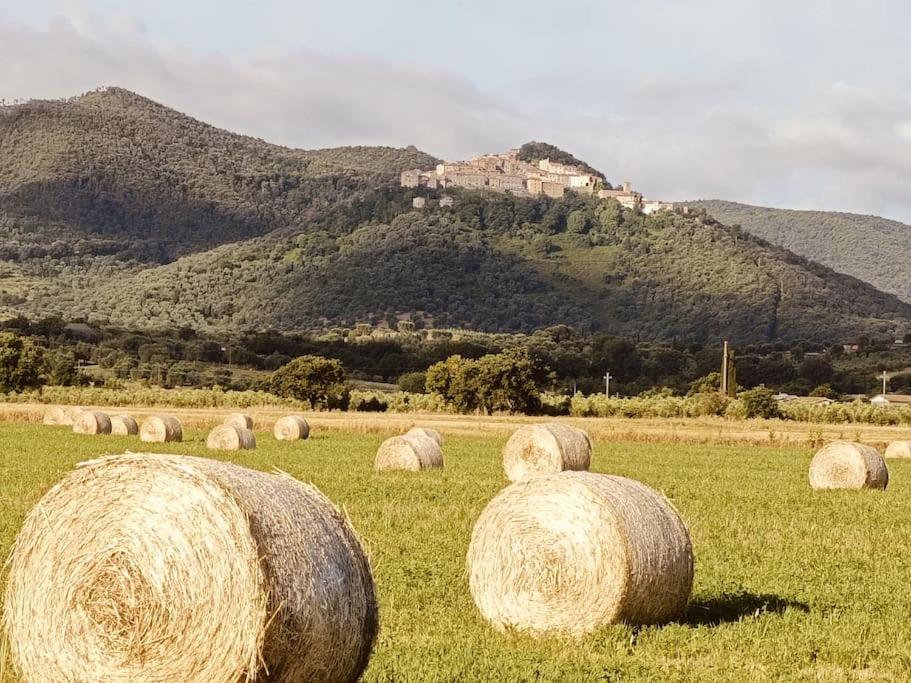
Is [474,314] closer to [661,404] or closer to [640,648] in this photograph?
[661,404]

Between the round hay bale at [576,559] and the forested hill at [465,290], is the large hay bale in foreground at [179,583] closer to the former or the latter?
the round hay bale at [576,559]

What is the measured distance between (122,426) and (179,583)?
128 feet

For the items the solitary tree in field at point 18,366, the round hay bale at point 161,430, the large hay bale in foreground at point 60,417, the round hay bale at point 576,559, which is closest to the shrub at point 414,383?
the solitary tree in field at point 18,366

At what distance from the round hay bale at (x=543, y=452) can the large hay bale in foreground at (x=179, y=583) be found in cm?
2156

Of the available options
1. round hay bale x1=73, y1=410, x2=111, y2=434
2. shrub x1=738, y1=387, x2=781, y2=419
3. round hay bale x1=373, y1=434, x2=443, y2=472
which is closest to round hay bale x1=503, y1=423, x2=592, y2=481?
round hay bale x1=373, y1=434, x2=443, y2=472

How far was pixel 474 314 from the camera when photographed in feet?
569

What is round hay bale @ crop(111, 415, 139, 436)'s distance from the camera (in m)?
46.2

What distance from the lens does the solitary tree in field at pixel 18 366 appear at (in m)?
76.6

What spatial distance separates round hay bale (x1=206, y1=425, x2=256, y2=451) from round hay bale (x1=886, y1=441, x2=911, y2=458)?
21.2m

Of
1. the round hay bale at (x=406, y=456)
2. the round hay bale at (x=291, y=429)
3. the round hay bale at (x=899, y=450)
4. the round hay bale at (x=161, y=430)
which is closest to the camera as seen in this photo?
the round hay bale at (x=406, y=456)

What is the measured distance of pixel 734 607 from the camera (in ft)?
44.6

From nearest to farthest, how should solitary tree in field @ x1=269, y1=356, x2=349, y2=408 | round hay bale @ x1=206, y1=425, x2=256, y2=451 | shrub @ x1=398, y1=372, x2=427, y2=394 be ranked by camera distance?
round hay bale @ x1=206, y1=425, x2=256, y2=451
solitary tree in field @ x1=269, y1=356, x2=349, y2=408
shrub @ x1=398, y1=372, x2=427, y2=394

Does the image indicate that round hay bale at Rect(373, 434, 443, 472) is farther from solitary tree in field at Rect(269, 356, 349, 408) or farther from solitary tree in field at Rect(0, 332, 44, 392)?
solitary tree in field at Rect(0, 332, 44, 392)

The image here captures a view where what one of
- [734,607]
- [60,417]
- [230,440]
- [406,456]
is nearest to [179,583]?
[734,607]
